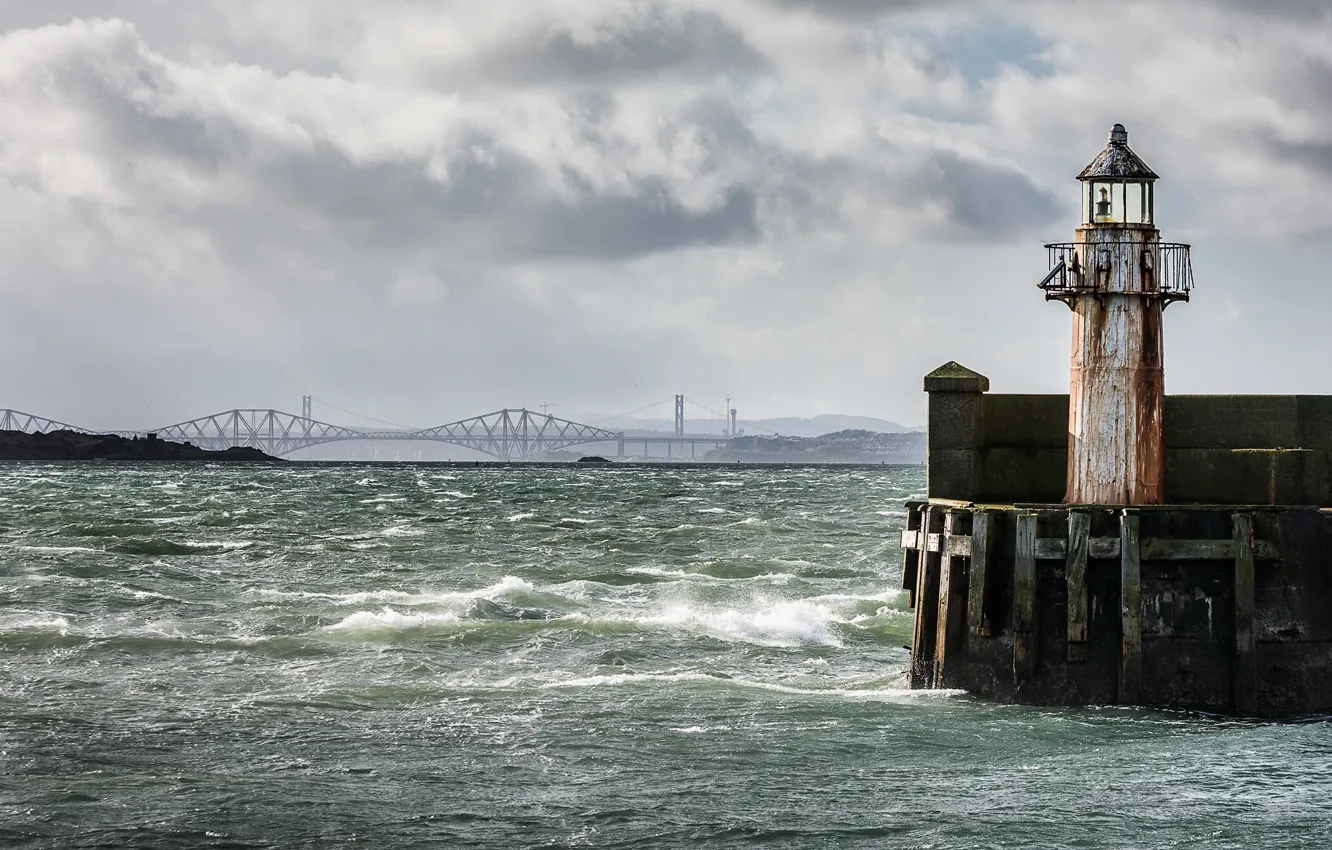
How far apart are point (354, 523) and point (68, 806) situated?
3835 cm

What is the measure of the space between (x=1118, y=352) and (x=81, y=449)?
18120 centimetres

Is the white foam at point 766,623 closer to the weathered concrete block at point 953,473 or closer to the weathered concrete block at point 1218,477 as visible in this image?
the weathered concrete block at point 953,473

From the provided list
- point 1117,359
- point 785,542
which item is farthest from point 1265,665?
point 785,542

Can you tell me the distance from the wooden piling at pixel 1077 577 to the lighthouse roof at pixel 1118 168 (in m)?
4.11

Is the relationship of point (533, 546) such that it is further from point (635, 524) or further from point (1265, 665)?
point (1265, 665)

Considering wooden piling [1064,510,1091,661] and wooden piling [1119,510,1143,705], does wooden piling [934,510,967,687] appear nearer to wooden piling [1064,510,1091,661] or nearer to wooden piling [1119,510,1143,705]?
wooden piling [1064,510,1091,661]

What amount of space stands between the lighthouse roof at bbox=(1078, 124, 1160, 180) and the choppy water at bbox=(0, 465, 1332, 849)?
5.82 m

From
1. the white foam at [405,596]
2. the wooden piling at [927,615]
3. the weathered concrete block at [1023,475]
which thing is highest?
the weathered concrete block at [1023,475]

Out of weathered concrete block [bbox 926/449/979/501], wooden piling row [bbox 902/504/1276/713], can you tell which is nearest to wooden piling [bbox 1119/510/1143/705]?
wooden piling row [bbox 902/504/1276/713]

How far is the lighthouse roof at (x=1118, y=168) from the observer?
16.9 meters

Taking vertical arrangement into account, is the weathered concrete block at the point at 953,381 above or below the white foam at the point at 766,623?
above

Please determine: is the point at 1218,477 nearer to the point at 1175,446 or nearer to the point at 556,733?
the point at 1175,446

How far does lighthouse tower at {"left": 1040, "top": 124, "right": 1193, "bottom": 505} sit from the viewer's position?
16547 millimetres

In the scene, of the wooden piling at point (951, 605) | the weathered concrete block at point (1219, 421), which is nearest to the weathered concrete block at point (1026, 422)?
the weathered concrete block at point (1219, 421)
